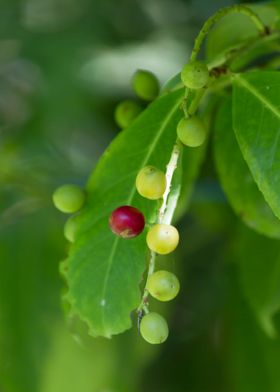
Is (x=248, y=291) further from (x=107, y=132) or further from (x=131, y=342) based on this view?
(x=107, y=132)

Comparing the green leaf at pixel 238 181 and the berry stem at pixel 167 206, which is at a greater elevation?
the green leaf at pixel 238 181

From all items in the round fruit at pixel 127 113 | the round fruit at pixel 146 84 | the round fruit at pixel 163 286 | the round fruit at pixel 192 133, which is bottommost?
the round fruit at pixel 163 286

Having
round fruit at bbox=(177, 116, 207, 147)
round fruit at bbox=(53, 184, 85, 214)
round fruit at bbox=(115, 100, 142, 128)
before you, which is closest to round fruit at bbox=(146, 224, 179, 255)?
round fruit at bbox=(177, 116, 207, 147)

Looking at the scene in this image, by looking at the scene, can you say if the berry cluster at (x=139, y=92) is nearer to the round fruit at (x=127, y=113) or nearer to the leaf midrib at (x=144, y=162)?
the round fruit at (x=127, y=113)

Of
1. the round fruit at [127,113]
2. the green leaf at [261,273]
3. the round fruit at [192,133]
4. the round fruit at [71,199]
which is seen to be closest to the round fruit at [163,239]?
the round fruit at [192,133]

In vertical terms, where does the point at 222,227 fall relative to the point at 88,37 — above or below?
below

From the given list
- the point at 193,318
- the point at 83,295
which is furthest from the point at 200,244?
the point at 83,295
